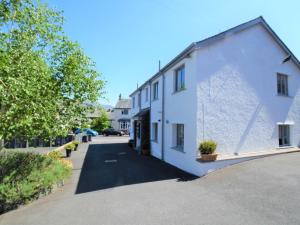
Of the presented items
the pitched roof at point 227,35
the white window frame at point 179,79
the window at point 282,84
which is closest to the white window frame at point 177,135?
the white window frame at point 179,79

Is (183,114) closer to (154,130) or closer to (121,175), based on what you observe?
(121,175)

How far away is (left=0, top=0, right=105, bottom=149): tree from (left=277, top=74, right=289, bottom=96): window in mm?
11652

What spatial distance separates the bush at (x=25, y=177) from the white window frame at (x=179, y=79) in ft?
26.3

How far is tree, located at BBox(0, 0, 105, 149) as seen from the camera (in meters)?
6.85

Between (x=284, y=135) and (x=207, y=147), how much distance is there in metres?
7.74

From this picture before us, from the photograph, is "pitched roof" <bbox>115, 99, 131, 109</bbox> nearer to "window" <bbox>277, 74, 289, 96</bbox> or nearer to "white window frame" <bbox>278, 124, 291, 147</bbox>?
"window" <bbox>277, 74, 289, 96</bbox>

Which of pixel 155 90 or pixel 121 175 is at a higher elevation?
pixel 155 90

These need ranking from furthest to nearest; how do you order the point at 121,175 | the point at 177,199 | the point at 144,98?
1. the point at 144,98
2. the point at 121,175
3. the point at 177,199

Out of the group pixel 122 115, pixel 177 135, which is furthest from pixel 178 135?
pixel 122 115

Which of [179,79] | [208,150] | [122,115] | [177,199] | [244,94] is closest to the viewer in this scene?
[177,199]

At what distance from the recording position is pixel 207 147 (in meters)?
11.1

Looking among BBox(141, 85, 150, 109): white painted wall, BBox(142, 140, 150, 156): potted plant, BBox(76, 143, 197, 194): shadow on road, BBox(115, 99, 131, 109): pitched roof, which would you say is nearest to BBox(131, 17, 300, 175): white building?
BBox(76, 143, 197, 194): shadow on road

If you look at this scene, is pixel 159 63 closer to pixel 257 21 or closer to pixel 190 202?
pixel 257 21

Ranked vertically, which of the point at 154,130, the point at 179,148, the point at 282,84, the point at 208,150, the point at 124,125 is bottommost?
the point at 179,148
